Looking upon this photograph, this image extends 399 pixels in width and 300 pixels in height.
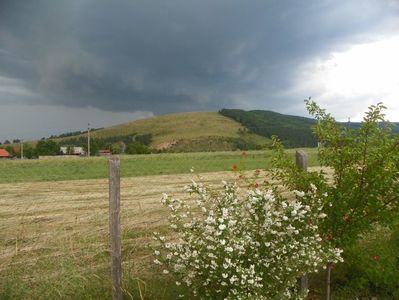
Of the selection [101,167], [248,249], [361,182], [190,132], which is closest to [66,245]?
[248,249]

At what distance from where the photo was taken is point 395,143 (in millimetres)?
4973

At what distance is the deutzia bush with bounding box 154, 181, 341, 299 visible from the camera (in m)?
3.99

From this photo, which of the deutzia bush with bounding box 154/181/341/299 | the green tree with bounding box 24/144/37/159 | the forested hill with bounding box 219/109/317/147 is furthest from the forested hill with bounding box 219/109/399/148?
the deutzia bush with bounding box 154/181/341/299

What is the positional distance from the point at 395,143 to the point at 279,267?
222cm

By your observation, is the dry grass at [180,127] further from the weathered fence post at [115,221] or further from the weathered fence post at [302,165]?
the weathered fence post at [115,221]

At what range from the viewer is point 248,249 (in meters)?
4.29

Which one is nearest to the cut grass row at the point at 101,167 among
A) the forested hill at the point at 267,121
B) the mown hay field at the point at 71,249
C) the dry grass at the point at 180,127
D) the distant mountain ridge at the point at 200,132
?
the mown hay field at the point at 71,249

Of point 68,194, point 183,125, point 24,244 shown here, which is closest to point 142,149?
point 68,194

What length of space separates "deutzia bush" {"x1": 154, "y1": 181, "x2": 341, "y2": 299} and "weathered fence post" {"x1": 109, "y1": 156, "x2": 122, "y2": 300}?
0.89 meters

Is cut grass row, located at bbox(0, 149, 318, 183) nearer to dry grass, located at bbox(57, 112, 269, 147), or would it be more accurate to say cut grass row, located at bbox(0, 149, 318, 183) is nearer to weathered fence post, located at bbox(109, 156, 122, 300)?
weathered fence post, located at bbox(109, 156, 122, 300)

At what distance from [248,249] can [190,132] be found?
132 metres

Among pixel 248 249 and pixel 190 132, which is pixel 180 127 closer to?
pixel 190 132

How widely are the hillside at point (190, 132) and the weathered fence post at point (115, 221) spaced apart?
316 ft

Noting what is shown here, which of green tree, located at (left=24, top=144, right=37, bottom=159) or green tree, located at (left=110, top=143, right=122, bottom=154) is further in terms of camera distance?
green tree, located at (left=24, top=144, right=37, bottom=159)
